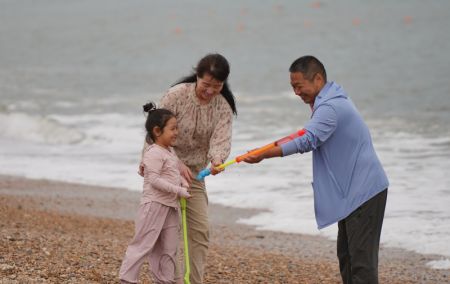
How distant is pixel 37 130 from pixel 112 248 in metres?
12.2

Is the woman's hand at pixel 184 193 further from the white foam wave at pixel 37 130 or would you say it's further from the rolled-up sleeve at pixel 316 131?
the white foam wave at pixel 37 130

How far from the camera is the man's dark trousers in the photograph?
529 cm

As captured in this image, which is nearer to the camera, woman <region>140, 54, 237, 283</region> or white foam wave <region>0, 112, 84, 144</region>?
woman <region>140, 54, 237, 283</region>

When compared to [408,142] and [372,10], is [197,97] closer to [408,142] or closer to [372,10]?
[408,142]

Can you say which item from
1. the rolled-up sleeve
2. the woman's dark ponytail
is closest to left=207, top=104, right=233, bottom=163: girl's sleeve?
the woman's dark ponytail

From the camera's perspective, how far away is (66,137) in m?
18.7

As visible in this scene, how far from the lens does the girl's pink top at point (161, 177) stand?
5.47 meters

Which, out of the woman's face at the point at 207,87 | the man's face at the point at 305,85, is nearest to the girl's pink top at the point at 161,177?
the woman's face at the point at 207,87

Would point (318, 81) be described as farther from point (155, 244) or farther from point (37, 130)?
point (37, 130)

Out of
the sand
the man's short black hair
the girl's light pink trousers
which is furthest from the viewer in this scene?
the sand

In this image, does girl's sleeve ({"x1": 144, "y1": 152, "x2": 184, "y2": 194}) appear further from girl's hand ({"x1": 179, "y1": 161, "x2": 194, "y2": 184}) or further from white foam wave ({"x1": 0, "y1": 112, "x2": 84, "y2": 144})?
white foam wave ({"x1": 0, "y1": 112, "x2": 84, "y2": 144})

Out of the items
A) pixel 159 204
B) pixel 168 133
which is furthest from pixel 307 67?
pixel 159 204

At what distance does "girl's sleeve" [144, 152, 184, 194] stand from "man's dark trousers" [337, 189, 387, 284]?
3.60ft

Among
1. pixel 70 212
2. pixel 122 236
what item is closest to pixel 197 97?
pixel 122 236
